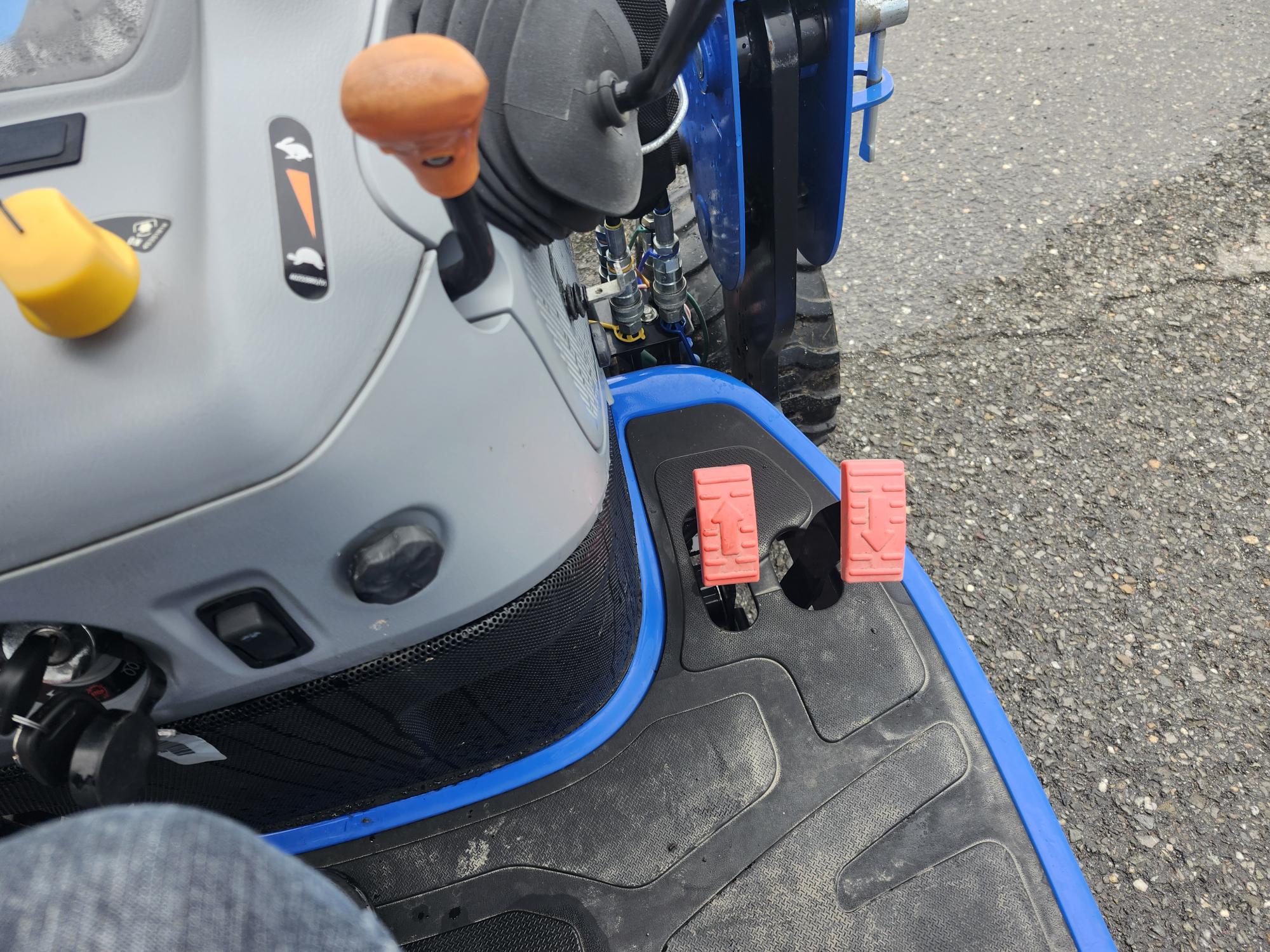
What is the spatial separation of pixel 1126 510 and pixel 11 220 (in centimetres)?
174

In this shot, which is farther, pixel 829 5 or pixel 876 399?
pixel 876 399

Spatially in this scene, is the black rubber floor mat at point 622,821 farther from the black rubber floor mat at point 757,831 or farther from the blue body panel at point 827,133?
the blue body panel at point 827,133

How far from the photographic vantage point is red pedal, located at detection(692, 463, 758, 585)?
1111 millimetres

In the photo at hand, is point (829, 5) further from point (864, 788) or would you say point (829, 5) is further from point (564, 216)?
point (864, 788)

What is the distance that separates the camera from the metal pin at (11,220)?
463 mm

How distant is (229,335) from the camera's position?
0.52m

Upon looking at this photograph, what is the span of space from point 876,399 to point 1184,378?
0.64m

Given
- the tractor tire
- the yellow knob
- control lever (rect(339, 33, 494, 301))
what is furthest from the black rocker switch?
the tractor tire

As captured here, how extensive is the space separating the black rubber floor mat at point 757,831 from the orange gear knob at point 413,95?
2.67 ft

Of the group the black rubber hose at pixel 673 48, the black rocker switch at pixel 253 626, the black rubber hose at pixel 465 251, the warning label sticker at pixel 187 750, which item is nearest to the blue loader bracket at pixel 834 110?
the black rubber hose at pixel 673 48

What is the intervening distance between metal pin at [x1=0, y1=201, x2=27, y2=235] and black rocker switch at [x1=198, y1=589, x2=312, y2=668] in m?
0.24

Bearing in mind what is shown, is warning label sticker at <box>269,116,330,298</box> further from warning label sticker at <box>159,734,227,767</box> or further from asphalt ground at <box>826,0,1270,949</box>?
asphalt ground at <box>826,0,1270,949</box>

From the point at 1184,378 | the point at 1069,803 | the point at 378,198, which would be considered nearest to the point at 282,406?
the point at 378,198

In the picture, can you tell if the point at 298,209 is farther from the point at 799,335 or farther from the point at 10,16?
Answer: the point at 799,335
